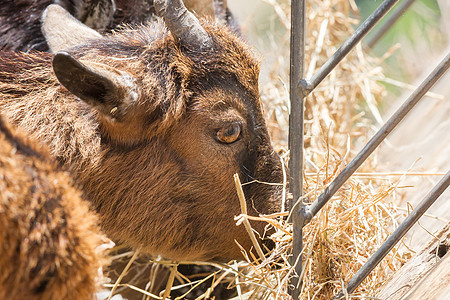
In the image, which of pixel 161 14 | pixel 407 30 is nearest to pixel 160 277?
pixel 161 14

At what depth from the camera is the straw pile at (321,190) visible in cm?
250

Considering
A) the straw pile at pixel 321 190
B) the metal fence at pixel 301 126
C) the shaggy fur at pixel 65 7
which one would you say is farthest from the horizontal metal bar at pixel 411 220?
the shaggy fur at pixel 65 7

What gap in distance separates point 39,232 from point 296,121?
1069mm

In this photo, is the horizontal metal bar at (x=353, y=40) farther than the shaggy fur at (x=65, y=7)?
No

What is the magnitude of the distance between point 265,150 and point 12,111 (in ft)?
4.03

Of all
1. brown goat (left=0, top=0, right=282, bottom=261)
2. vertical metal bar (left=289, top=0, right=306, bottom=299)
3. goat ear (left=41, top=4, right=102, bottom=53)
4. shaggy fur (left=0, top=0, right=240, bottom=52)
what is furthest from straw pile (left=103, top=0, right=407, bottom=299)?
goat ear (left=41, top=4, right=102, bottom=53)

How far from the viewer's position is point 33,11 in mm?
3701

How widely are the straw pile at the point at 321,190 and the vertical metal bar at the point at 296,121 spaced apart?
7 centimetres

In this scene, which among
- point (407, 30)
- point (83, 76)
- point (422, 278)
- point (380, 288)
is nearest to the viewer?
point (422, 278)

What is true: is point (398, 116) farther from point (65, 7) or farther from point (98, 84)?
point (65, 7)

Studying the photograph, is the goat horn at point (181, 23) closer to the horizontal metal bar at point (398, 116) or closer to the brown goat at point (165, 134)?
the brown goat at point (165, 134)

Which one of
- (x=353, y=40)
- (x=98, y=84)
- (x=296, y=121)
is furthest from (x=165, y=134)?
(x=353, y=40)

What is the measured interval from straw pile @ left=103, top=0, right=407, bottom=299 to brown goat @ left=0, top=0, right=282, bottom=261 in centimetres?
25

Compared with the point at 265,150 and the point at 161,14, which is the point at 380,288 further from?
the point at 161,14
